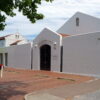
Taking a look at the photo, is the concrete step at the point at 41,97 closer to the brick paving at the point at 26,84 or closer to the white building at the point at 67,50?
the brick paving at the point at 26,84

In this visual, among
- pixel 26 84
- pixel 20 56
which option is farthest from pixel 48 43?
pixel 26 84

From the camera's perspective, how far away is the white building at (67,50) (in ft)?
64.4

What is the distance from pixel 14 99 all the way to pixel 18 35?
4309 cm

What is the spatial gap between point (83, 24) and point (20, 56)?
983 centimetres

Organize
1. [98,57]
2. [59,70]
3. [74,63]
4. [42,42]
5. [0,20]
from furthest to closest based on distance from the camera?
[42,42]
[59,70]
[74,63]
[98,57]
[0,20]

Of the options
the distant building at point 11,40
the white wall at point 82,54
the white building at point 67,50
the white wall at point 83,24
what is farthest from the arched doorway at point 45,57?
the distant building at point 11,40

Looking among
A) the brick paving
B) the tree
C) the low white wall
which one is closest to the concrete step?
the brick paving

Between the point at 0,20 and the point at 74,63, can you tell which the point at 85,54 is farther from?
the point at 0,20

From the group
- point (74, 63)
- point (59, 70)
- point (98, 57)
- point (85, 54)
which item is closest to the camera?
point (98, 57)

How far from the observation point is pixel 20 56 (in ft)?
103

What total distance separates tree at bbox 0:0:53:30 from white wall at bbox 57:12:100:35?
682 inches

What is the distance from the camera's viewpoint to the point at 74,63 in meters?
21.5

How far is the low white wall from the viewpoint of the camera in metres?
29.3

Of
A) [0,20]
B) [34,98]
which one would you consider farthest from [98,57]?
[0,20]
